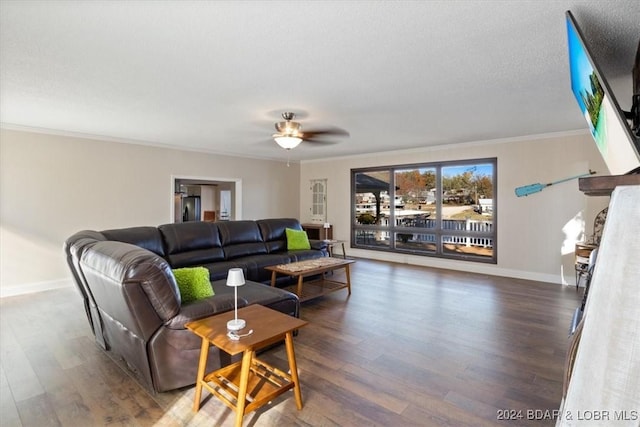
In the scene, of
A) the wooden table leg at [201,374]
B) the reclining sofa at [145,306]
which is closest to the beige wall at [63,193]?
the reclining sofa at [145,306]

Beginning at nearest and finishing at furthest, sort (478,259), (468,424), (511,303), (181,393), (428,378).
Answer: (468,424)
(181,393)
(428,378)
(511,303)
(478,259)

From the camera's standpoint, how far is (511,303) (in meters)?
4.21

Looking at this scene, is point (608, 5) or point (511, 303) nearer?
point (608, 5)

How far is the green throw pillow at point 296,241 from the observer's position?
552 cm

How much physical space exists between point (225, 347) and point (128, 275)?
77cm

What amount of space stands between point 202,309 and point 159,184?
4.52 m

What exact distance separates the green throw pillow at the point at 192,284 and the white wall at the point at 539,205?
5.11 m

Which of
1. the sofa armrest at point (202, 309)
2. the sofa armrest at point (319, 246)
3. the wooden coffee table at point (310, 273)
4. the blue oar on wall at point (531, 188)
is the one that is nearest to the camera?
the sofa armrest at point (202, 309)

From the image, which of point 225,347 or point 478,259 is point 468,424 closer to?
point 225,347

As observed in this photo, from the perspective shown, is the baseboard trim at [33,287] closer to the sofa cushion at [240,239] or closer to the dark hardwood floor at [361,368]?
the dark hardwood floor at [361,368]

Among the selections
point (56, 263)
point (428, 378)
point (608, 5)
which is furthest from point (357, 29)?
point (56, 263)

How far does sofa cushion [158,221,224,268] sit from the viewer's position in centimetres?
439

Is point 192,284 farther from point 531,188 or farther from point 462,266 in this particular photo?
point 531,188

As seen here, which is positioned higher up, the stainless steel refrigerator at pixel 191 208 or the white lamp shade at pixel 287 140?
the white lamp shade at pixel 287 140
